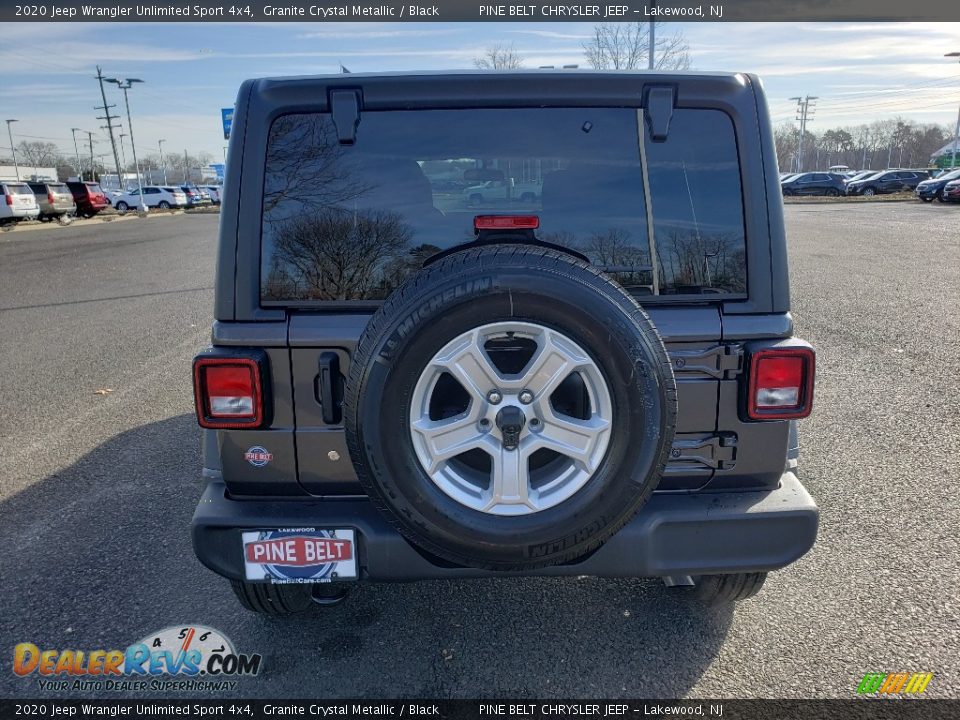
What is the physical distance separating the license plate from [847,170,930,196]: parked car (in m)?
48.3

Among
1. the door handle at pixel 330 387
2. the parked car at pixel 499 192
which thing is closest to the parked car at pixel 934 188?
the parked car at pixel 499 192

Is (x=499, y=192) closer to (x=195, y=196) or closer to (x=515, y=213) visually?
(x=515, y=213)

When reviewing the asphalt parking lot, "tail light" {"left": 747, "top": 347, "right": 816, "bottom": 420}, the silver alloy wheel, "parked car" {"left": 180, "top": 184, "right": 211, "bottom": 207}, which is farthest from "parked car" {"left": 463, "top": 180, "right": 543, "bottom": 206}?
"parked car" {"left": 180, "top": 184, "right": 211, "bottom": 207}

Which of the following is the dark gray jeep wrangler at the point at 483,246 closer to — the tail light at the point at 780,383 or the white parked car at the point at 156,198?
the tail light at the point at 780,383

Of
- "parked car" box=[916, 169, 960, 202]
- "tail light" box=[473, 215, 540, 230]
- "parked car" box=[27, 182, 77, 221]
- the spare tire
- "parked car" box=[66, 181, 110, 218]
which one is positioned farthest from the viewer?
"parked car" box=[66, 181, 110, 218]

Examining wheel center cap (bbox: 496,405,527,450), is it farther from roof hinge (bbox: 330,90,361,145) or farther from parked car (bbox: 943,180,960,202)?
parked car (bbox: 943,180,960,202)

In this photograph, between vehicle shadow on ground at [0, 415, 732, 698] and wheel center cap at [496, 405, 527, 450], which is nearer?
wheel center cap at [496, 405, 527, 450]

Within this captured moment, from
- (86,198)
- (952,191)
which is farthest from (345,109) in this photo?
(86,198)

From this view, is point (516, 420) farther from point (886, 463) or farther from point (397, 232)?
point (886, 463)

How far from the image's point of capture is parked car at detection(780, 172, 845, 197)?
44.2 meters

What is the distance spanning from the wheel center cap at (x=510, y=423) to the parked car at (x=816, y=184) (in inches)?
1932

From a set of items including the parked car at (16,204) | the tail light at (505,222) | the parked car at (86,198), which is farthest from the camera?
the parked car at (86,198)

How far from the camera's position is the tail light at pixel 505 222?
2.22 metres

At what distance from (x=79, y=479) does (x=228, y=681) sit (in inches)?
92.4
